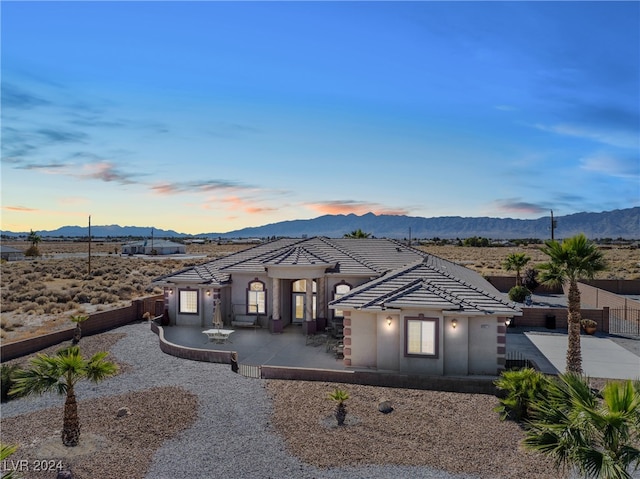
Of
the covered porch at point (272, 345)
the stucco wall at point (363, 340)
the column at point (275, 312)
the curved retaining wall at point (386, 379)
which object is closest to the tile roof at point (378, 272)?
the stucco wall at point (363, 340)

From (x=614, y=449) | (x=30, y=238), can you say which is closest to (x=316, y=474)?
(x=614, y=449)

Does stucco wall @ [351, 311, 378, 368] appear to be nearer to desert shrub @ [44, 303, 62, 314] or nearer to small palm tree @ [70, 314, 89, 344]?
small palm tree @ [70, 314, 89, 344]

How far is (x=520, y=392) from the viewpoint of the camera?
43.1 feet

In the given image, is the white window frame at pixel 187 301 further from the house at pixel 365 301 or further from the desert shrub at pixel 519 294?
the desert shrub at pixel 519 294

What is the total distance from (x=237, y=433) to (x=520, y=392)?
825cm

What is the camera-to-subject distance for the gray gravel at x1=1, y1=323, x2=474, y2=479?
1049 cm

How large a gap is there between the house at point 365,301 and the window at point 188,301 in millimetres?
59

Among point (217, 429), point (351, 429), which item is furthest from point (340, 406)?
point (217, 429)

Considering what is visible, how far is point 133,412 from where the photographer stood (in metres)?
13.9

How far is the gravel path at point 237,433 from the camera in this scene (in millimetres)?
10594

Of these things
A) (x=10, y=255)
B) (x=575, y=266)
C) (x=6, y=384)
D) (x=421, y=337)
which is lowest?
(x=6, y=384)

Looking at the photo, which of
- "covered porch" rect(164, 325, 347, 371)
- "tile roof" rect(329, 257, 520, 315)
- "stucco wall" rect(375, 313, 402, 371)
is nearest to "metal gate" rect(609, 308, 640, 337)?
"tile roof" rect(329, 257, 520, 315)

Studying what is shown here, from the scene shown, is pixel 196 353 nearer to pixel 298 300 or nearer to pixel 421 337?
pixel 298 300

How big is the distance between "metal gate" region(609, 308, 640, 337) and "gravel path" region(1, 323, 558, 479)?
17.0 meters
